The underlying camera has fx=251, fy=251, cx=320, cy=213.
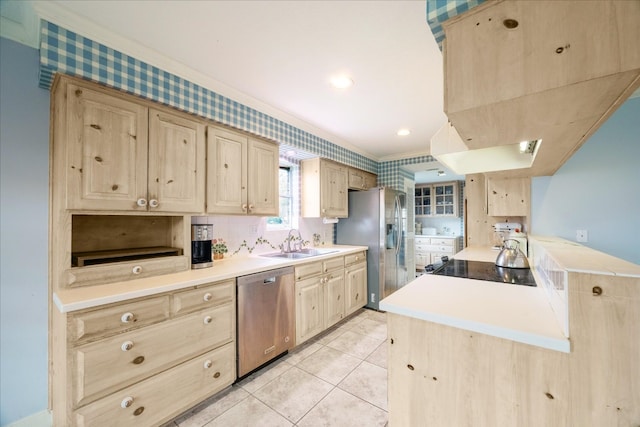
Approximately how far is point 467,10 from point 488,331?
1.12m

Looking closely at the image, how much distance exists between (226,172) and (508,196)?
2803 millimetres

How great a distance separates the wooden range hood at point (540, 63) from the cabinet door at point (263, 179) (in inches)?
69.9

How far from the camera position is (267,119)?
8.01ft

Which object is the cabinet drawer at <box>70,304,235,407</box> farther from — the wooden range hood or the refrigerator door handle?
the refrigerator door handle

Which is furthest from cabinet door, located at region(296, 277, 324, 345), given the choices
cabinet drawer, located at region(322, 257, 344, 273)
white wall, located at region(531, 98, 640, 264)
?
white wall, located at region(531, 98, 640, 264)

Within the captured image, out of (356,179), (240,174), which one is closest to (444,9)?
(240,174)

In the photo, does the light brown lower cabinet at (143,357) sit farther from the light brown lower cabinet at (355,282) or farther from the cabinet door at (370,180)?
the cabinet door at (370,180)

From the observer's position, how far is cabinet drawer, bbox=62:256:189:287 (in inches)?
55.7

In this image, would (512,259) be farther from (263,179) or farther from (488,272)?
(263,179)

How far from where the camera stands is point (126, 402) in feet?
4.38

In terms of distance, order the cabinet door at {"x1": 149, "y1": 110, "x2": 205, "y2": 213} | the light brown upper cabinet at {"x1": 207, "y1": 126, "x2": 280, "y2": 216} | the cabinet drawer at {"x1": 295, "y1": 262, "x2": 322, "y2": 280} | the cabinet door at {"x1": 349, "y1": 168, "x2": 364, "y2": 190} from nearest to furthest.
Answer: the cabinet door at {"x1": 149, "y1": 110, "x2": 205, "y2": 213} < the light brown upper cabinet at {"x1": 207, "y1": 126, "x2": 280, "y2": 216} < the cabinet drawer at {"x1": 295, "y1": 262, "x2": 322, "y2": 280} < the cabinet door at {"x1": 349, "y1": 168, "x2": 364, "y2": 190}

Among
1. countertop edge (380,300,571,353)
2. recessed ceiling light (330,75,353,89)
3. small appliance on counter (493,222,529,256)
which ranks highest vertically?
recessed ceiling light (330,75,353,89)

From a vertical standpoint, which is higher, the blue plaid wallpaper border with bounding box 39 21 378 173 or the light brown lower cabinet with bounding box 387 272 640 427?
the blue plaid wallpaper border with bounding box 39 21 378 173

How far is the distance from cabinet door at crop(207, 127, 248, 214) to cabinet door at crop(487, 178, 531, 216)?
2540 mm
